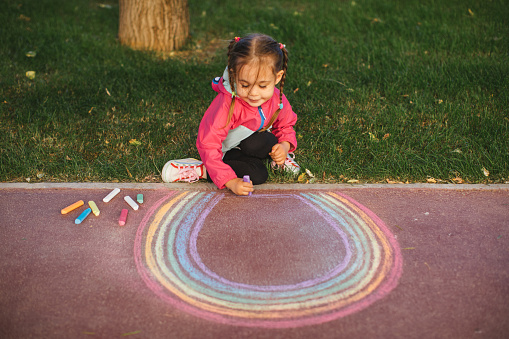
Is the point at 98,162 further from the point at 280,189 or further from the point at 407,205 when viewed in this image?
the point at 407,205

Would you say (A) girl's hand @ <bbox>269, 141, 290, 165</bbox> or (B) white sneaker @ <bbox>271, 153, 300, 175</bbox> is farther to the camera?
(B) white sneaker @ <bbox>271, 153, 300, 175</bbox>

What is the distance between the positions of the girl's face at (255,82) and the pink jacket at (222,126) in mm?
150

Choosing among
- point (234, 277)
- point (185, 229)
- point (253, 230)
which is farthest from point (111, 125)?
point (234, 277)

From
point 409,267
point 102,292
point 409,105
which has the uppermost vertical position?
point 409,105

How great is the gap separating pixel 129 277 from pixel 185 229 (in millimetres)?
499

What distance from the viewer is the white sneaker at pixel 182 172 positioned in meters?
3.13

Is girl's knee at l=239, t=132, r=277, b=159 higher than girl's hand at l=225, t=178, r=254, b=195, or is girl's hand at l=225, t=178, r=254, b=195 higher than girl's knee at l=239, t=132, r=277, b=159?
girl's knee at l=239, t=132, r=277, b=159

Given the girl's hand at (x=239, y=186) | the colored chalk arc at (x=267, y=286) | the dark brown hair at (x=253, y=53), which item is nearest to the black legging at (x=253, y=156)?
the girl's hand at (x=239, y=186)

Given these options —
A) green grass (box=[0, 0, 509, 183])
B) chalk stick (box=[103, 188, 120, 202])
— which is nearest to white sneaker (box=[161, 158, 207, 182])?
green grass (box=[0, 0, 509, 183])

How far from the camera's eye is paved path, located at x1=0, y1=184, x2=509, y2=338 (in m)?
1.99

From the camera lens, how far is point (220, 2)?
23.4 ft

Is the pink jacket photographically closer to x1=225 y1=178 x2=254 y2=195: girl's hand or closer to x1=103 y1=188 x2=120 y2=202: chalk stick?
x1=225 y1=178 x2=254 y2=195: girl's hand

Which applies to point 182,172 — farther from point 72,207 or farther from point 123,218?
point 72,207

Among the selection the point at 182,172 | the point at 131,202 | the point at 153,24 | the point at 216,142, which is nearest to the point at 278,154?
the point at 216,142
